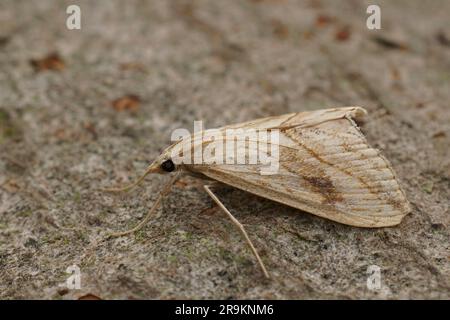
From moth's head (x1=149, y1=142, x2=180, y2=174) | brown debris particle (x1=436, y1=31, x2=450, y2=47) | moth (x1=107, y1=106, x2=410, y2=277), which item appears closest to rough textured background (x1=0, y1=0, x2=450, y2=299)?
brown debris particle (x1=436, y1=31, x2=450, y2=47)

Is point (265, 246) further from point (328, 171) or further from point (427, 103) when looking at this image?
point (427, 103)

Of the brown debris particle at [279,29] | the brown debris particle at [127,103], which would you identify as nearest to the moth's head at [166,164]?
the brown debris particle at [127,103]

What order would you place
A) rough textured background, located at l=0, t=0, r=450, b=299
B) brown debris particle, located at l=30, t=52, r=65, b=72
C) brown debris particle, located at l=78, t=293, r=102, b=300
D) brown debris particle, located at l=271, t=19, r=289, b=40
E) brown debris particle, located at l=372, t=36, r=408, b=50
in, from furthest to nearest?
brown debris particle, located at l=271, t=19, r=289, b=40
brown debris particle, located at l=372, t=36, r=408, b=50
brown debris particle, located at l=30, t=52, r=65, b=72
rough textured background, located at l=0, t=0, r=450, b=299
brown debris particle, located at l=78, t=293, r=102, b=300

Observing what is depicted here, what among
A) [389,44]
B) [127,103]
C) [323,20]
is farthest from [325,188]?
[323,20]

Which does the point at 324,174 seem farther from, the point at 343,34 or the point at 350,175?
the point at 343,34

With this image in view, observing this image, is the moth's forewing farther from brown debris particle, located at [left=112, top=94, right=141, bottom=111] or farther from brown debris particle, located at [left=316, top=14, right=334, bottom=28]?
brown debris particle, located at [left=316, top=14, right=334, bottom=28]

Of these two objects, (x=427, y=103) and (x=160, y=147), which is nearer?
(x=160, y=147)
